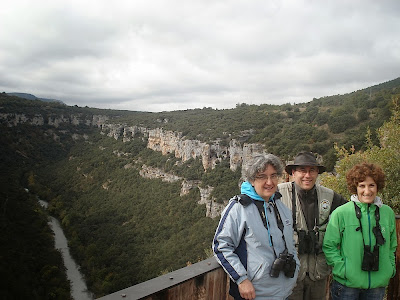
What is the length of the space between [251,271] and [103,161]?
6488cm

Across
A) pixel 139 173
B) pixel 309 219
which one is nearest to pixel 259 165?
pixel 309 219

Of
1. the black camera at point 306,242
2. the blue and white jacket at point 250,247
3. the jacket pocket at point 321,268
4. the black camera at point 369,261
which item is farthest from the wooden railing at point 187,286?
the black camera at point 369,261

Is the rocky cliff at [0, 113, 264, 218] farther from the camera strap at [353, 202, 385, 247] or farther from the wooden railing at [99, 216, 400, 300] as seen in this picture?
the wooden railing at [99, 216, 400, 300]

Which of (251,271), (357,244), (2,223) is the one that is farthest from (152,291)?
(2,223)

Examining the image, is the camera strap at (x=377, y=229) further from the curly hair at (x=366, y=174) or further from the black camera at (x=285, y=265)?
the black camera at (x=285, y=265)

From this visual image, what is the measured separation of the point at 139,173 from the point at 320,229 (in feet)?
172

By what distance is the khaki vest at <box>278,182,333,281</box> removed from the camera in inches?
97.0

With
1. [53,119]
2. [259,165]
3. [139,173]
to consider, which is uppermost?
[53,119]

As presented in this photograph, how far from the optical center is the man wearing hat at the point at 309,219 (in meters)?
2.46

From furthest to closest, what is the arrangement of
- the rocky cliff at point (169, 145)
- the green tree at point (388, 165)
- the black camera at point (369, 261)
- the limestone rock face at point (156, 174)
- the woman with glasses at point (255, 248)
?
the limestone rock face at point (156, 174)
the rocky cliff at point (169, 145)
the green tree at point (388, 165)
the black camera at point (369, 261)
the woman with glasses at point (255, 248)

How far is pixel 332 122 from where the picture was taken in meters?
29.2

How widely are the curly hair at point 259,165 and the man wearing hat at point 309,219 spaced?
0.61 meters

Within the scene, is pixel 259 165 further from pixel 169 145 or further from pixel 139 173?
pixel 139 173

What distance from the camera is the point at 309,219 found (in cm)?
256
